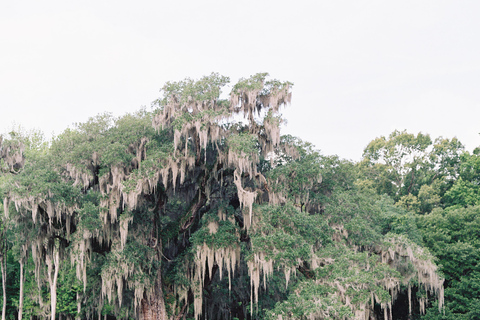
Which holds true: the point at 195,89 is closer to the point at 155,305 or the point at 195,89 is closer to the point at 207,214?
the point at 207,214

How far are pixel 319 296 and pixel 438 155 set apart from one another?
88.6 feet

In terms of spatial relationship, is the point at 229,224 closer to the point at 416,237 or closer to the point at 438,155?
the point at 416,237

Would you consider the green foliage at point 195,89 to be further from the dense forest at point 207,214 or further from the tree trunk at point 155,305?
the tree trunk at point 155,305

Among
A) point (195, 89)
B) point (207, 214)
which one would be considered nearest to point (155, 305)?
point (207, 214)

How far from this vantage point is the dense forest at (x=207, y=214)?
43.0 ft

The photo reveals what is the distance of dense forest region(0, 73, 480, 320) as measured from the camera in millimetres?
13109

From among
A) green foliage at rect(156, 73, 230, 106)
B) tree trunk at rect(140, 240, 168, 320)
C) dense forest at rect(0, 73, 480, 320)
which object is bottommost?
tree trunk at rect(140, 240, 168, 320)

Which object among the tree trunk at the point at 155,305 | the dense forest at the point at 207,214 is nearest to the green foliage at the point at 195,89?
the dense forest at the point at 207,214

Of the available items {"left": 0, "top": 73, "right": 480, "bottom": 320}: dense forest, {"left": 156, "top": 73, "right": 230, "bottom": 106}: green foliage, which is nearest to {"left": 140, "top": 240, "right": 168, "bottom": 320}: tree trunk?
{"left": 0, "top": 73, "right": 480, "bottom": 320}: dense forest

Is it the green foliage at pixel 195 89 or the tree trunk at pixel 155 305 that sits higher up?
the green foliage at pixel 195 89

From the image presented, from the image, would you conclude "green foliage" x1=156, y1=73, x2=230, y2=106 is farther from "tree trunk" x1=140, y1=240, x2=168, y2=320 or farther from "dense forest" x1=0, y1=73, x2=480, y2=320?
"tree trunk" x1=140, y1=240, x2=168, y2=320

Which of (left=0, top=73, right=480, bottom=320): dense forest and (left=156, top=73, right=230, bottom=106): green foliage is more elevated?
(left=156, top=73, right=230, bottom=106): green foliage

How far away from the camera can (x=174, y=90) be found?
49.9ft

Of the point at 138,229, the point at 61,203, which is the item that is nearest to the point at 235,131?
the point at 138,229
